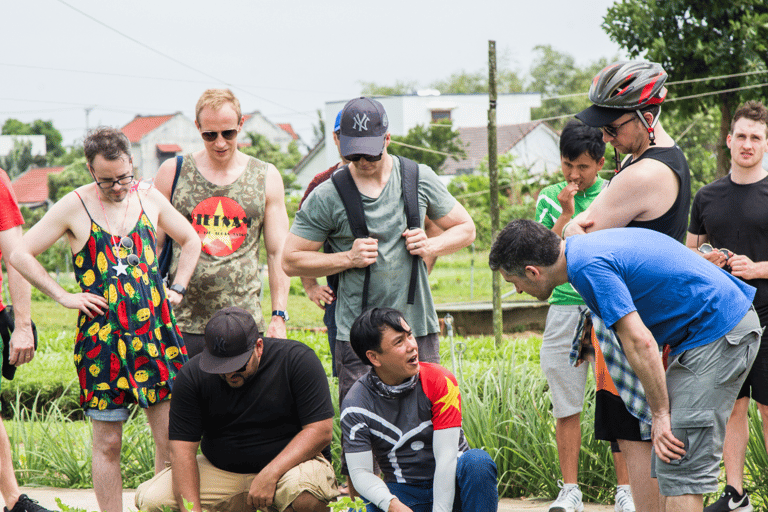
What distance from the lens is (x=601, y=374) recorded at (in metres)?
3.24

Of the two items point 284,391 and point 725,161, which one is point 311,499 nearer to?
point 284,391

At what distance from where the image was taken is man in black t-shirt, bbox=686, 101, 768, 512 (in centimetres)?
387

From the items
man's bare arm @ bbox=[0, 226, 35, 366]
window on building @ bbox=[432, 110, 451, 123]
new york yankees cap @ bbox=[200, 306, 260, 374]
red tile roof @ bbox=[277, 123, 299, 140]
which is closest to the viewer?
new york yankees cap @ bbox=[200, 306, 260, 374]

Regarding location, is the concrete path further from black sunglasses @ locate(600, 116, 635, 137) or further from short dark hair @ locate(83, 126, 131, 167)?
black sunglasses @ locate(600, 116, 635, 137)

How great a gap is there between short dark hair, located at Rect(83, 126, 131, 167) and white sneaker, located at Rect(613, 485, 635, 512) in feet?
9.72

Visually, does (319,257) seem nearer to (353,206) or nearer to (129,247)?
(353,206)

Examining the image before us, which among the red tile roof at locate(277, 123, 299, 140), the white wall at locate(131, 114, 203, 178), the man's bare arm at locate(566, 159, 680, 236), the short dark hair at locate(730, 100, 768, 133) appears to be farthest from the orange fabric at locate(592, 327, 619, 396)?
the red tile roof at locate(277, 123, 299, 140)

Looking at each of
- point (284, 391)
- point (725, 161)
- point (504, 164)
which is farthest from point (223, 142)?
point (504, 164)

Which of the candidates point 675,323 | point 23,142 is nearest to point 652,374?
point 675,323

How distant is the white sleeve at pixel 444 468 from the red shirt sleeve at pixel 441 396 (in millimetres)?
38

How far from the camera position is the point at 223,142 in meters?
4.14

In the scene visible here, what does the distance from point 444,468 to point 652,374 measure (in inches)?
39.4

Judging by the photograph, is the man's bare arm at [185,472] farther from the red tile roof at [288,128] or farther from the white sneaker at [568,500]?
the red tile roof at [288,128]

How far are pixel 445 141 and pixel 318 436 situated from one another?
2800 centimetres
